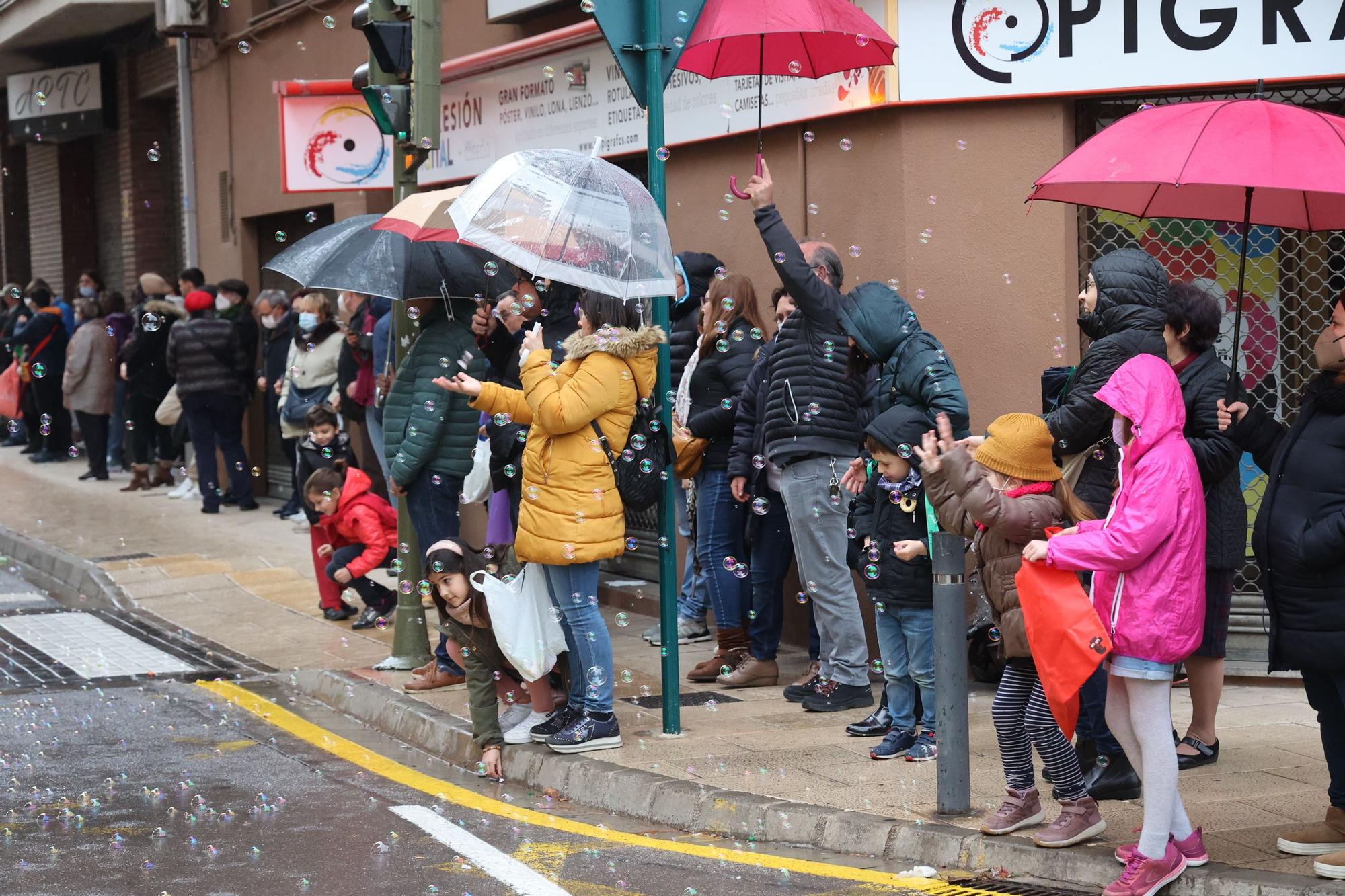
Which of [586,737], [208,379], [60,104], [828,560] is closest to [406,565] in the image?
[586,737]

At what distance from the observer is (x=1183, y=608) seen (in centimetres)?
489

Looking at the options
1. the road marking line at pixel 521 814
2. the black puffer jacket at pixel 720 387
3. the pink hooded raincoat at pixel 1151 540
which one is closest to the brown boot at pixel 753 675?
the black puffer jacket at pixel 720 387

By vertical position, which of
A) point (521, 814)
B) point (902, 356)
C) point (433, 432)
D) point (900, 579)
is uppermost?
point (902, 356)

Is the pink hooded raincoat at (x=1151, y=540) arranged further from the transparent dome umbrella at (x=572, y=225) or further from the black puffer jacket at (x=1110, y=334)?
the transparent dome umbrella at (x=572, y=225)

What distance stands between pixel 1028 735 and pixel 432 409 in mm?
3488

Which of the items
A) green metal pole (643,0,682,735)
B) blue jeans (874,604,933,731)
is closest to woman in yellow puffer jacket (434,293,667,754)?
green metal pole (643,0,682,735)

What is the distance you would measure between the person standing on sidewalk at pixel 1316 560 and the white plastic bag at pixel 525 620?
2.83 meters

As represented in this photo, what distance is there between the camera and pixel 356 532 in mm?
9547

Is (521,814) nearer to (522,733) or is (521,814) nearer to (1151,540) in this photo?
(522,733)

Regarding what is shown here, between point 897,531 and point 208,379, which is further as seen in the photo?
point 208,379

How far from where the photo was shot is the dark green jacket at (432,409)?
785 centimetres

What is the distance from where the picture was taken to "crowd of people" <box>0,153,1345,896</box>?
4.93 metres

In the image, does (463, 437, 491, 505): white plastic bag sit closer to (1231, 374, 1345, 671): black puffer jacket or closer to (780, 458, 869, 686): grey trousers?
(780, 458, 869, 686): grey trousers

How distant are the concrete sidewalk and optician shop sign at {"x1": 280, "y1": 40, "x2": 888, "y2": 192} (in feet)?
9.29
